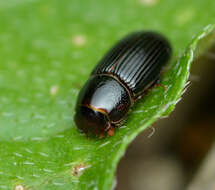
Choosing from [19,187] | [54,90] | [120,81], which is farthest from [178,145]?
[19,187]

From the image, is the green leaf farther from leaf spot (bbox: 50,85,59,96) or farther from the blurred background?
the blurred background

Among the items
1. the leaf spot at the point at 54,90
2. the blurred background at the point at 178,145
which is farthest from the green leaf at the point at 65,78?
the blurred background at the point at 178,145

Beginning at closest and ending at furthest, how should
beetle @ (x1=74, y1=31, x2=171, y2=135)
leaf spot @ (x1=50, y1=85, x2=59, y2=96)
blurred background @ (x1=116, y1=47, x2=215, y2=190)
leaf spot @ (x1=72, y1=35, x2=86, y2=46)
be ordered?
beetle @ (x1=74, y1=31, x2=171, y2=135) → leaf spot @ (x1=50, y1=85, x2=59, y2=96) → leaf spot @ (x1=72, y1=35, x2=86, y2=46) → blurred background @ (x1=116, y1=47, x2=215, y2=190)

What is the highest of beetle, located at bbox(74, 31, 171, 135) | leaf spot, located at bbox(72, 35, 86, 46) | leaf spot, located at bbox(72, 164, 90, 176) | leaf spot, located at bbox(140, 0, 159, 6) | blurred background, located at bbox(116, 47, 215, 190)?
leaf spot, located at bbox(140, 0, 159, 6)

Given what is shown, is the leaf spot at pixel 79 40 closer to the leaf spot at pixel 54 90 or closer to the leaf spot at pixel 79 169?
the leaf spot at pixel 54 90

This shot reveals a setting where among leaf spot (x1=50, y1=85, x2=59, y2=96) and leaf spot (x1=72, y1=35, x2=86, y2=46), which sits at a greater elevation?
leaf spot (x1=72, y1=35, x2=86, y2=46)

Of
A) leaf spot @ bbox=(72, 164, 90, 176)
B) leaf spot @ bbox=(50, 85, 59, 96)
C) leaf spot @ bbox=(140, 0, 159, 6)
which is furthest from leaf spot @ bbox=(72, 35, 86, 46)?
leaf spot @ bbox=(72, 164, 90, 176)

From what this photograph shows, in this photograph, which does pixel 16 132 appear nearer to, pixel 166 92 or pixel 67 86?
pixel 67 86

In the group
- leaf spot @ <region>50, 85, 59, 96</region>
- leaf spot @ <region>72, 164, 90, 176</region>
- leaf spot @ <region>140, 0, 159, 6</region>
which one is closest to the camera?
leaf spot @ <region>72, 164, 90, 176</region>

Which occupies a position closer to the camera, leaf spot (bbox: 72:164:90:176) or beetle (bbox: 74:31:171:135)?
leaf spot (bbox: 72:164:90:176)
